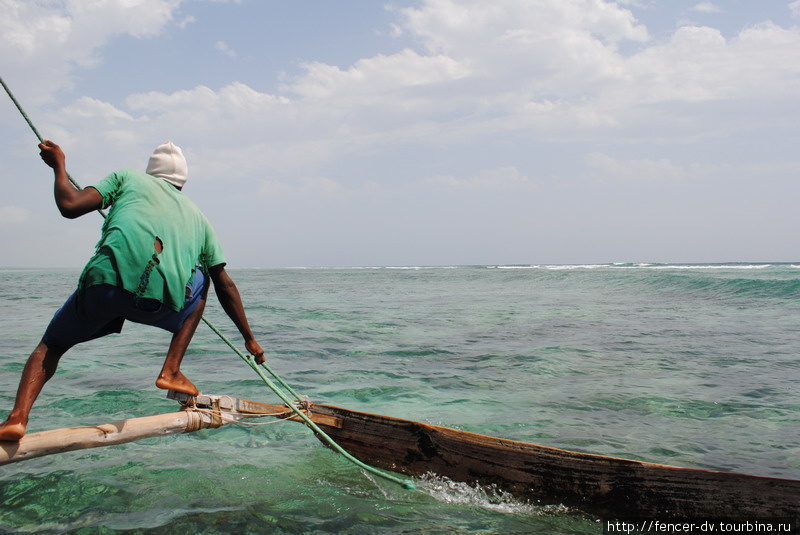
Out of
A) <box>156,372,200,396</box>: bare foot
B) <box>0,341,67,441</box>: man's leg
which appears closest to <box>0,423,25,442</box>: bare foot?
<box>0,341,67,441</box>: man's leg

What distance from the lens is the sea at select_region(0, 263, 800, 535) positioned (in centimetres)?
354

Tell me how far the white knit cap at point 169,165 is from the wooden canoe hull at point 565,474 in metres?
1.94

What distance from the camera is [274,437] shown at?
17.2 feet

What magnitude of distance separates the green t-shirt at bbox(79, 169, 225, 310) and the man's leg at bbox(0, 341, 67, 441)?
0.50 m

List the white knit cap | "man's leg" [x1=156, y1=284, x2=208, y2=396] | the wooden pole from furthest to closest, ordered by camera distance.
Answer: "man's leg" [x1=156, y1=284, x2=208, y2=396] → the white knit cap → the wooden pole

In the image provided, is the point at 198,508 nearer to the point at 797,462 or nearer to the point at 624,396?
the point at 797,462

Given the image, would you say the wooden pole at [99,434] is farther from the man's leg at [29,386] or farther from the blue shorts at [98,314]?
the blue shorts at [98,314]

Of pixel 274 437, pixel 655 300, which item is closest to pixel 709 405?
pixel 274 437

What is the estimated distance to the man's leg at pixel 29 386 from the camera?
2.74 m

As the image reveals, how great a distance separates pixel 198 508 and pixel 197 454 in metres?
1.19

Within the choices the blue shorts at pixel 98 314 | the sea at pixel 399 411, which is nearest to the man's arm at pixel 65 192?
Answer: the blue shorts at pixel 98 314

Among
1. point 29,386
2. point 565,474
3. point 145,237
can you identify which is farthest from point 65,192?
point 565,474

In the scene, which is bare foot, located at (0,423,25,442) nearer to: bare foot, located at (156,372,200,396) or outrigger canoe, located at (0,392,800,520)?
outrigger canoe, located at (0,392,800,520)

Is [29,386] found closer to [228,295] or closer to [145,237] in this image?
[145,237]
